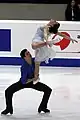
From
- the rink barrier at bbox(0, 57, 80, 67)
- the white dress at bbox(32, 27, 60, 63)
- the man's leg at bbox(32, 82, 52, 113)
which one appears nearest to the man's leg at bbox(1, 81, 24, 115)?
the man's leg at bbox(32, 82, 52, 113)

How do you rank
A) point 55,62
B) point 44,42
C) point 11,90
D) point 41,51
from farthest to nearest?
point 55,62 < point 11,90 < point 41,51 < point 44,42

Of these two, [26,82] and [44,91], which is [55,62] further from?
[26,82]

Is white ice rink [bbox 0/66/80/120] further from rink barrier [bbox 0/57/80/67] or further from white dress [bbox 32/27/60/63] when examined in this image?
white dress [bbox 32/27/60/63]

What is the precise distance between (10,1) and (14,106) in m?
6.48

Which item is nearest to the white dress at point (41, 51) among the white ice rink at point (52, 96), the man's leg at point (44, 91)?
the man's leg at point (44, 91)

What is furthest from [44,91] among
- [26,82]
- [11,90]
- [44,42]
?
[44,42]

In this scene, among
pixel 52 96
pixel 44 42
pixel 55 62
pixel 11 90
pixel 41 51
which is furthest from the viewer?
pixel 55 62

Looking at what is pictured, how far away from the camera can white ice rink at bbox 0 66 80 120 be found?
19.2 ft

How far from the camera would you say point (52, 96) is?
7.06m

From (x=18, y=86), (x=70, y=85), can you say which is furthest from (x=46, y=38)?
(x=70, y=85)

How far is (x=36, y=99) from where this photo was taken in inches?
270

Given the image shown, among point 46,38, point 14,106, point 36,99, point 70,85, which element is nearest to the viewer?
point 46,38

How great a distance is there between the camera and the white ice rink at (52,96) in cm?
585

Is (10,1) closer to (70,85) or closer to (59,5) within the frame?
(59,5)
